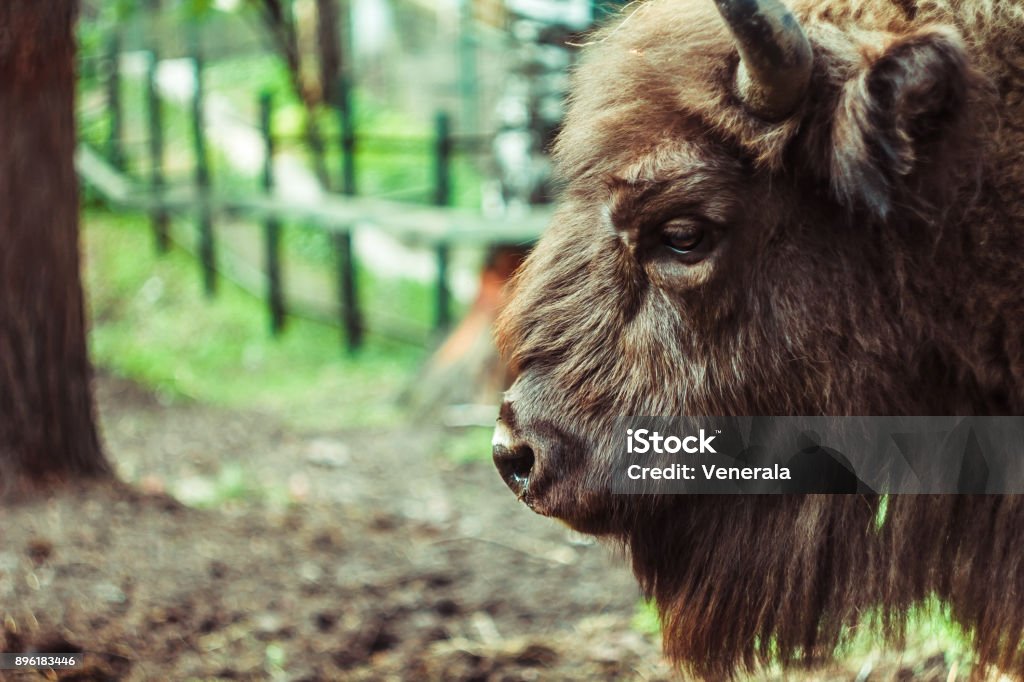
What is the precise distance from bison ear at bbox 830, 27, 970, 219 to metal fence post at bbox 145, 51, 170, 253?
1071cm

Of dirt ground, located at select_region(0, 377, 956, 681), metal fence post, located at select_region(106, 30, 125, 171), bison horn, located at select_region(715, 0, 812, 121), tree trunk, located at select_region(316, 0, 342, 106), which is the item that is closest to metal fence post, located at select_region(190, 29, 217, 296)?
metal fence post, located at select_region(106, 30, 125, 171)

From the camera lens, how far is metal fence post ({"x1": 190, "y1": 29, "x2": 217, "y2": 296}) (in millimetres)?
11297

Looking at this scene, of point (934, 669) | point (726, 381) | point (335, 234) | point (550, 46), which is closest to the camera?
point (726, 381)

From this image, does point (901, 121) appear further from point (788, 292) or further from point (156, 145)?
point (156, 145)

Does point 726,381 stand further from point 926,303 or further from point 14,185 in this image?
point 14,185

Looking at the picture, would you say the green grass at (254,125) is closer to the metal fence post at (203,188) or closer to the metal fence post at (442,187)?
the metal fence post at (203,188)

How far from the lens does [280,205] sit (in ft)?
33.3

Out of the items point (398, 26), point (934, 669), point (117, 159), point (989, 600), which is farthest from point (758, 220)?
point (398, 26)

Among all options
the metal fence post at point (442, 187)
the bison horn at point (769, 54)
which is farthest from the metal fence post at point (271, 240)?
the bison horn at point (769, 54)

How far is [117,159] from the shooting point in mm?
12289

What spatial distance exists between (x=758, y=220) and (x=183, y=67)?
11574 millimetres

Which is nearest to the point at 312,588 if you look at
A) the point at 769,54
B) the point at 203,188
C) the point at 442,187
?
the point at 769,54

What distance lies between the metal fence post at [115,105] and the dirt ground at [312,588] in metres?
7.36

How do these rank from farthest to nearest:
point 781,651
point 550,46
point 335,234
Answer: point 335,234
point 550,46
point 781,651
